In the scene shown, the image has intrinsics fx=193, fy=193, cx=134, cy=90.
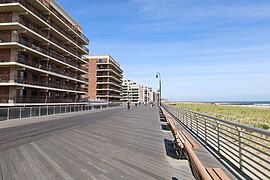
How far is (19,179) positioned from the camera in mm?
4246

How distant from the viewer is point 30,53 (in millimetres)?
27688

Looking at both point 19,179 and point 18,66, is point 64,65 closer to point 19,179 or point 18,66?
point 18,66

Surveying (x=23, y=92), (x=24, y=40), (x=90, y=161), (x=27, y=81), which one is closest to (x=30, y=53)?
(x=24, y=40)

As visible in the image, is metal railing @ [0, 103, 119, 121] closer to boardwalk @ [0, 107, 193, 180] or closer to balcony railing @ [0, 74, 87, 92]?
balcony railing @ [0, 74, 87, 92]

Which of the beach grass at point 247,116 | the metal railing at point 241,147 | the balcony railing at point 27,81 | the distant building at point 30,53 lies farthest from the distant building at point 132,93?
the metal railing at point 241,147

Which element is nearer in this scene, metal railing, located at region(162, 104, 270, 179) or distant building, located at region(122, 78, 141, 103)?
metal railing, located at region(162, 104, 270, 179)

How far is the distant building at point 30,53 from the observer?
23.9m

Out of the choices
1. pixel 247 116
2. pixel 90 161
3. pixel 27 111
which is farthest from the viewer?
pixel 247 116

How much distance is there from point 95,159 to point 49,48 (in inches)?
1272

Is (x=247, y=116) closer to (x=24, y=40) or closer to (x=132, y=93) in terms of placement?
(x=24, y=40)

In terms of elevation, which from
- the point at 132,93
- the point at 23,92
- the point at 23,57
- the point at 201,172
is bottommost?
the point at 201,172

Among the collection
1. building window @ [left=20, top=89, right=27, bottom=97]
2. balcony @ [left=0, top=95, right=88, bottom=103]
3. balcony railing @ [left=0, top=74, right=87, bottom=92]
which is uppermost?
balcony railing @ [left=0, top=74, right=87, bottom=92]

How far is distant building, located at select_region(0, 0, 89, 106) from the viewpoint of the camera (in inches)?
942

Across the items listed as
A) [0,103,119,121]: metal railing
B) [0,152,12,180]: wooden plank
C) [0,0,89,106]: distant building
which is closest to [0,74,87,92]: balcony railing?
[0,0,89,106]: distant building
